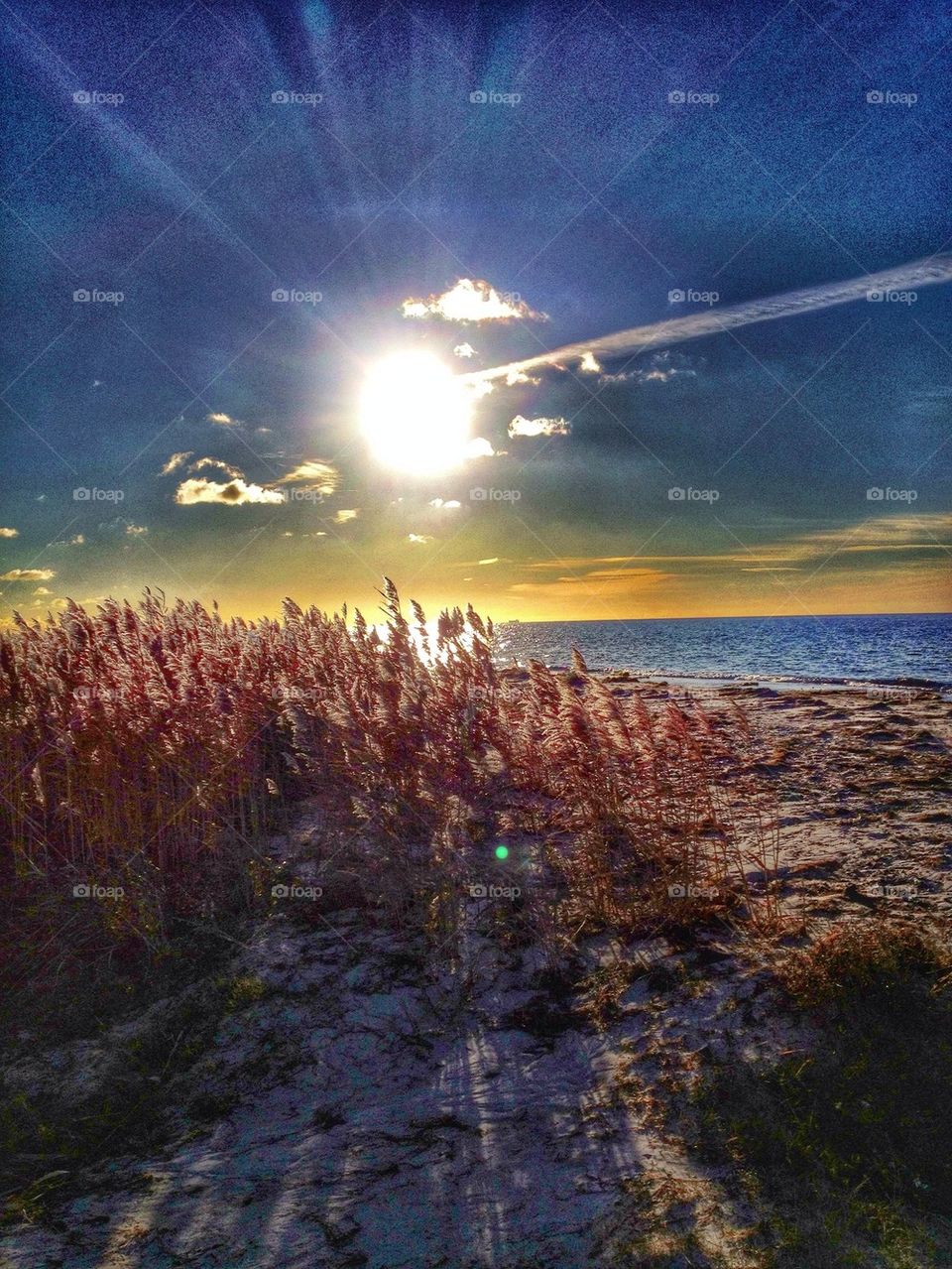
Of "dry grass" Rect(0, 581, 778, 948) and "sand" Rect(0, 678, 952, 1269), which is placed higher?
"dry grass" Rect(0, 581, 778, 948)

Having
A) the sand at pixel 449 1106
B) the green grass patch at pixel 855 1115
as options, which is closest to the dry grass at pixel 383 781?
the sand at pixel 449 1106

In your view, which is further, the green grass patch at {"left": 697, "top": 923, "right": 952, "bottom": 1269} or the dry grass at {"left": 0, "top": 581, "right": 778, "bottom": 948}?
the dry grass at {"left": 0, "top": 581, "right": 778, "bottom": 948}

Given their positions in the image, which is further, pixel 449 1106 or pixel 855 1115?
pixel 449 1106

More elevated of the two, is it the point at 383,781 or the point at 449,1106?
the point at 383,781

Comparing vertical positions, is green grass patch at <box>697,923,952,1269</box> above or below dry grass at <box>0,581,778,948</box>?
below

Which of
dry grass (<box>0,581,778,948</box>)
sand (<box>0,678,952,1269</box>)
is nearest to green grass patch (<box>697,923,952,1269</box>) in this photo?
sand (<box>0,678,952,1269</box>)

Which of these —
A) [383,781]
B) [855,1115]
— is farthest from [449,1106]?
[383,781]

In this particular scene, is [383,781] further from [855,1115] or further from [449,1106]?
[855,1115]

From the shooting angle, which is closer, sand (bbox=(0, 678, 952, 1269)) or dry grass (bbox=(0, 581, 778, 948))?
sand (bbox=(0, 678, 952, 1269))

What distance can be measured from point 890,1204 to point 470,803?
4086 mm

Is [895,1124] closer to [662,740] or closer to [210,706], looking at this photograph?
[662,740]

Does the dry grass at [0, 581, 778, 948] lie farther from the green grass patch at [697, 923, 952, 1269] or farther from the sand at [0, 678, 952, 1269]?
the green grass patch at [697, 923, 952, 1269]

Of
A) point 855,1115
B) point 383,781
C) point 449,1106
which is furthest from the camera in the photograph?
point 383,781

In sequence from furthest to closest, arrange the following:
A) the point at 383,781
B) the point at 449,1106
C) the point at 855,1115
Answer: the point at 383,781 → the point at 449,1106 → the point at 855,1115
